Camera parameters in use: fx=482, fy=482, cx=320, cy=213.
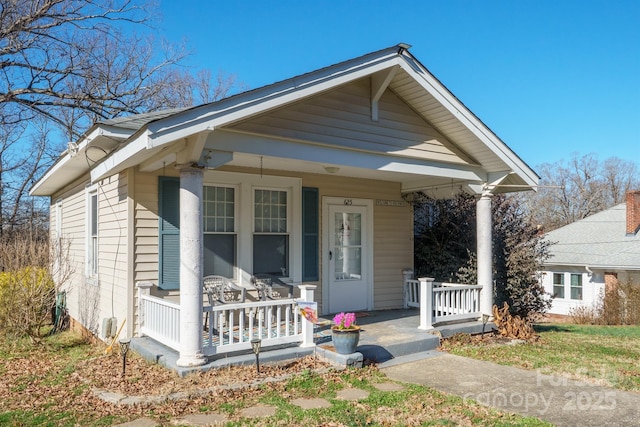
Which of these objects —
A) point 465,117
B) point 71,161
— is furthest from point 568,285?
point 71,161

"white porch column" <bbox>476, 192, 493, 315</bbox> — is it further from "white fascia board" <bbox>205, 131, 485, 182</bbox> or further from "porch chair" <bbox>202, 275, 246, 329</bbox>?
A: "porch chair" <bbox>202, 275, 246, 329</bbox>

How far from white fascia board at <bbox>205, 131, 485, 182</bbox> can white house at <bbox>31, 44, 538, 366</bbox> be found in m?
0.02

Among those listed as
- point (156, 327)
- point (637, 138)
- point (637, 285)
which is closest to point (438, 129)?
point (156, 327)

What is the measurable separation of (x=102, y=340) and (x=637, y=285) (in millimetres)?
19081

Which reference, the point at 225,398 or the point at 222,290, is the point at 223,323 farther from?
the point at 225,398

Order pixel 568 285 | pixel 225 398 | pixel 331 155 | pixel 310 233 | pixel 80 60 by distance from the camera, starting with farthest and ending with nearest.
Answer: pixel 568 285 < pixel 80 60 < pixel 310 233 < pixel 331 155 < pixel 225 398

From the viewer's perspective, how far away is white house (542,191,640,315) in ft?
67.6

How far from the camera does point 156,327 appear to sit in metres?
6.64

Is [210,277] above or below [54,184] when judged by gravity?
below

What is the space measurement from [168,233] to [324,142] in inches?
113

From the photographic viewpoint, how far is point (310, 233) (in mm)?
9133

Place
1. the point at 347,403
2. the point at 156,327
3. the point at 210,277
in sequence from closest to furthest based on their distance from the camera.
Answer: the point at 347,403
the point at 156,327
the point at 210,277

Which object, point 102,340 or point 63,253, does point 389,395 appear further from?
point 63,253

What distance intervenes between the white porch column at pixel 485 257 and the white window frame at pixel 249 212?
10.8 ft
